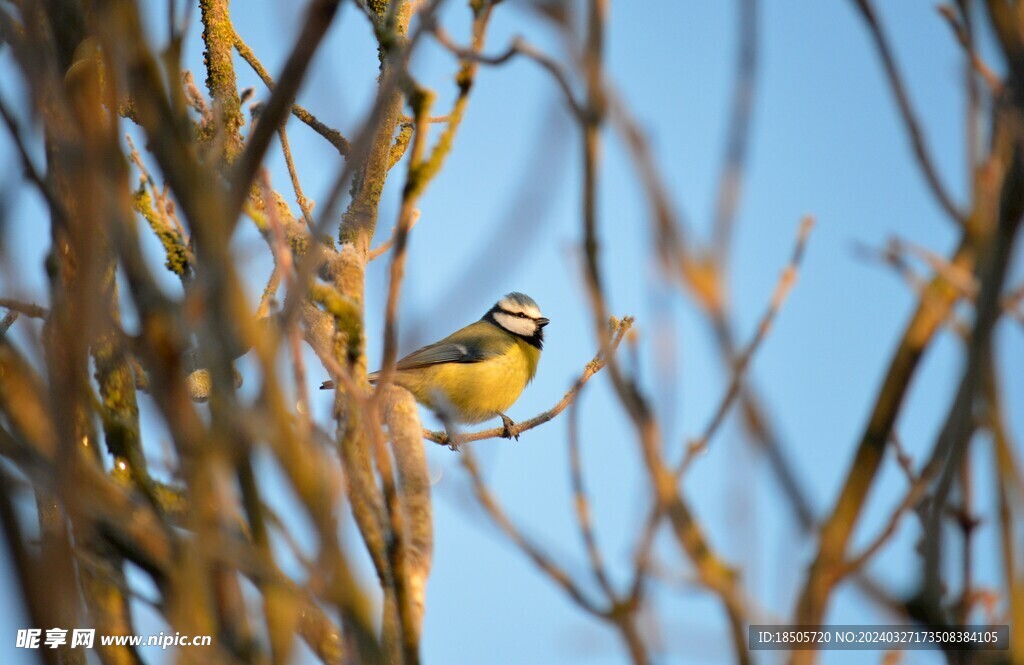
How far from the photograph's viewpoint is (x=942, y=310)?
923 mm

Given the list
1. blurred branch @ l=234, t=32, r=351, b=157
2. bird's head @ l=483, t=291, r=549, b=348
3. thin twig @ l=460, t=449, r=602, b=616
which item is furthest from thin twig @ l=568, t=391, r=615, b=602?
bird's head @ l=483, t=291, r=549, b=348

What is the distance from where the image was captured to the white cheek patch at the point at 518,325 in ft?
23.2

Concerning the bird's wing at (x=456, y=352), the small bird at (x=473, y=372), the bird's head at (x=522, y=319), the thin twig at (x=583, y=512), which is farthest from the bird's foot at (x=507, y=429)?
the thin twig at (x=583, y=512)

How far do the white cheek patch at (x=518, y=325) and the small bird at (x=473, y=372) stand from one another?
24cm

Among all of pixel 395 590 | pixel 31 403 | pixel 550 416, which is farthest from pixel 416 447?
pixel 550 416

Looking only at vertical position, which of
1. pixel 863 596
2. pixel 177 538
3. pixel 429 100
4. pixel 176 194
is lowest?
pixel 863 596

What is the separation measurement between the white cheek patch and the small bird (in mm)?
240

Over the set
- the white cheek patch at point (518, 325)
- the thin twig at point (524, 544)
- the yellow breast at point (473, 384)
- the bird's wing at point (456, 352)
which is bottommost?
the thin twig at point (524, 544)

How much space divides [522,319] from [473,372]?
110 cm

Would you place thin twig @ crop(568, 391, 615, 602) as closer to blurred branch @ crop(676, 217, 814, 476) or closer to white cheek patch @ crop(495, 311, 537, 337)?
blurred branch @ crop(676, 217, 814, 476)

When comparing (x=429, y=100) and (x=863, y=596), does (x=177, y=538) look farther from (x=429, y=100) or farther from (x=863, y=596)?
(x=863, y=596)

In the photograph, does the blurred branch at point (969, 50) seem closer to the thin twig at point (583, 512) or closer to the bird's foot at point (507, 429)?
the thin twig at point (583, 512)

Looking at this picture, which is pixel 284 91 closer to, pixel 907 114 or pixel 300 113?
pixel 907 114

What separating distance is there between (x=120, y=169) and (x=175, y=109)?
0.29 ft
